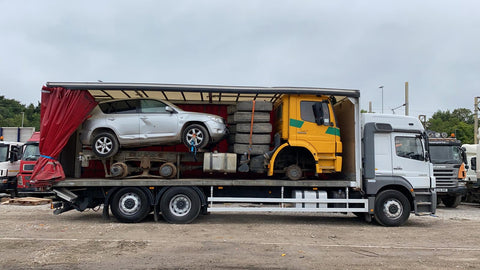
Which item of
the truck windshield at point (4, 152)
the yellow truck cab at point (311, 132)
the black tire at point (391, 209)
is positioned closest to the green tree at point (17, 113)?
the truck windshield at point (4, 152)

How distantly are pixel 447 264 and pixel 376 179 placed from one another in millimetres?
3300

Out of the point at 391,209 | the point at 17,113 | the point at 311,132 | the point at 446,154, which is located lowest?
the point at 391,209

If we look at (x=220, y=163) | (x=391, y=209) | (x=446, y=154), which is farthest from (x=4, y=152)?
(x=446, y=154)

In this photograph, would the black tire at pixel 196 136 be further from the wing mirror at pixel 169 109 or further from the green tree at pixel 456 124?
the green tree at pixel 456 124

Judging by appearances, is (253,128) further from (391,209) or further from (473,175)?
(473,175)

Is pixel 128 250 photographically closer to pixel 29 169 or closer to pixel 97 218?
pixel 97 218

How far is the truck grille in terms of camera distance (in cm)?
1288

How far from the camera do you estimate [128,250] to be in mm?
6059

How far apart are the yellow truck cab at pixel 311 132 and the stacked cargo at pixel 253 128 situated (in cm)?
35

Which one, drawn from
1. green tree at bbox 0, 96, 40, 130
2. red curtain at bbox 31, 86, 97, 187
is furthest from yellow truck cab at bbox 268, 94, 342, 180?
green tree at bbox 0, 96, 40, 130

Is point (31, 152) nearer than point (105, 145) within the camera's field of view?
No

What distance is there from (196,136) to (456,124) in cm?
5277

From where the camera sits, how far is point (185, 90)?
8.34 m

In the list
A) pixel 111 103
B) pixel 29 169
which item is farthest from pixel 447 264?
pixel 29 169
